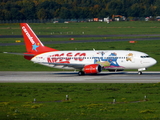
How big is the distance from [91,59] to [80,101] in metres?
27.0

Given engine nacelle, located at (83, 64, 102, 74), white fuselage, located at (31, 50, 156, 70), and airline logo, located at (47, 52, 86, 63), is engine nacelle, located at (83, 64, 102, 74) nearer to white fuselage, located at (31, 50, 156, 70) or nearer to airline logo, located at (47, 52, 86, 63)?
white fuselage, located at (31, 50, 156, 70)

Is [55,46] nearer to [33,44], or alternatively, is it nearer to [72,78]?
[33,44]

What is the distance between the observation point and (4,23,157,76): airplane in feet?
219

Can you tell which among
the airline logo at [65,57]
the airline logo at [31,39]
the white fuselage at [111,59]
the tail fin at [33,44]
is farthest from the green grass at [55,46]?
the white fuselage at [111,59]

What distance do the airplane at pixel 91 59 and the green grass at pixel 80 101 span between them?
12.6 metres

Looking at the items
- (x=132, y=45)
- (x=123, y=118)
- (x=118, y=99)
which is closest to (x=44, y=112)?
(x=123, y=118)

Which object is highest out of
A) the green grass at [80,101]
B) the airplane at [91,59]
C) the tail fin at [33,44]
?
the tail fin at [33,44]

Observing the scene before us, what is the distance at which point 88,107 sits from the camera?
38031 mm

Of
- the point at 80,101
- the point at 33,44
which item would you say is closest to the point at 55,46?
the point at 33,44

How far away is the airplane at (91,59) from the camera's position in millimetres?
66875

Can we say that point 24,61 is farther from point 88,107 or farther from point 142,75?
point 88,107

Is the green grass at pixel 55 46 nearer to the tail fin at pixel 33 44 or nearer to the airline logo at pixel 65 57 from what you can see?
the tail fin at pixel 33 44

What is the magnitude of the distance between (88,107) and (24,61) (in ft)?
179

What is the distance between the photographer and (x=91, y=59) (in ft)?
225
